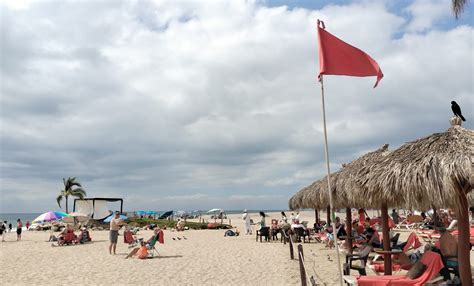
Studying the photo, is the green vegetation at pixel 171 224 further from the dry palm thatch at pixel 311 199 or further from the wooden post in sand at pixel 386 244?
the wooden post in sand at pixel 386 244

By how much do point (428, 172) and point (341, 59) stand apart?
6.21 feet

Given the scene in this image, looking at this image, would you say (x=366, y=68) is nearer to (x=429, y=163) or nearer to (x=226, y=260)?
(x=429, y=163)

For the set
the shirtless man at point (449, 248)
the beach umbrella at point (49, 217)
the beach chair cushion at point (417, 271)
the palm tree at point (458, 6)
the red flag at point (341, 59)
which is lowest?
the beach chair cushion at point (417, 271)

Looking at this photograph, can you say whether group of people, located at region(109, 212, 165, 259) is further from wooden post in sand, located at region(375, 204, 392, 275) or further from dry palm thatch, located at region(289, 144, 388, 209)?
wooden post in sand, located at region(375, 204, 392, 275)

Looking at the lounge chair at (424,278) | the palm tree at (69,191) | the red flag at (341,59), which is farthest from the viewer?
the palm tree at (69,191)

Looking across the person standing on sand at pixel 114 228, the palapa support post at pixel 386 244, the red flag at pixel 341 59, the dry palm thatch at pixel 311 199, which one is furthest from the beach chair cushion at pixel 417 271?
the person standing on sand at pixel 114 228

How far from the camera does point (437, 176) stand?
5531 mm

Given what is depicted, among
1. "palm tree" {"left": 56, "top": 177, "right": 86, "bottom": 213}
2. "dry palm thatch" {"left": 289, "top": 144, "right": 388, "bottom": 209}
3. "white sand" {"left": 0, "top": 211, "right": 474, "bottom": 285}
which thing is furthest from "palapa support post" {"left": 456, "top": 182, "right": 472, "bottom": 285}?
"palm tree" {"left": 56, "top": 177, "right": 86, "bottom": 213}

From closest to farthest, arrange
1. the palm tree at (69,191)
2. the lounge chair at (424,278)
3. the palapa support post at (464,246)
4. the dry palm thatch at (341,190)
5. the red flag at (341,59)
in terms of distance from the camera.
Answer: the red flag at (341,59) < the palapa support post at (464,246) < the lounge chair at (424,278) < the dry palm thatch at (341,190) < the palm tree at (69,191)

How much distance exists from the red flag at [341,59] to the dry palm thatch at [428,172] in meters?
1.27

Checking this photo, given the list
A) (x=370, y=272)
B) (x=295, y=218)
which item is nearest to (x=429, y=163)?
(x=370, y=272)

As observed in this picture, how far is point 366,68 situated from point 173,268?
24.9ft

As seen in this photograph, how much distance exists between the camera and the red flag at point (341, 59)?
18.2 feet

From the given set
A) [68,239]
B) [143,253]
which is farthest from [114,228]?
[68,239]
